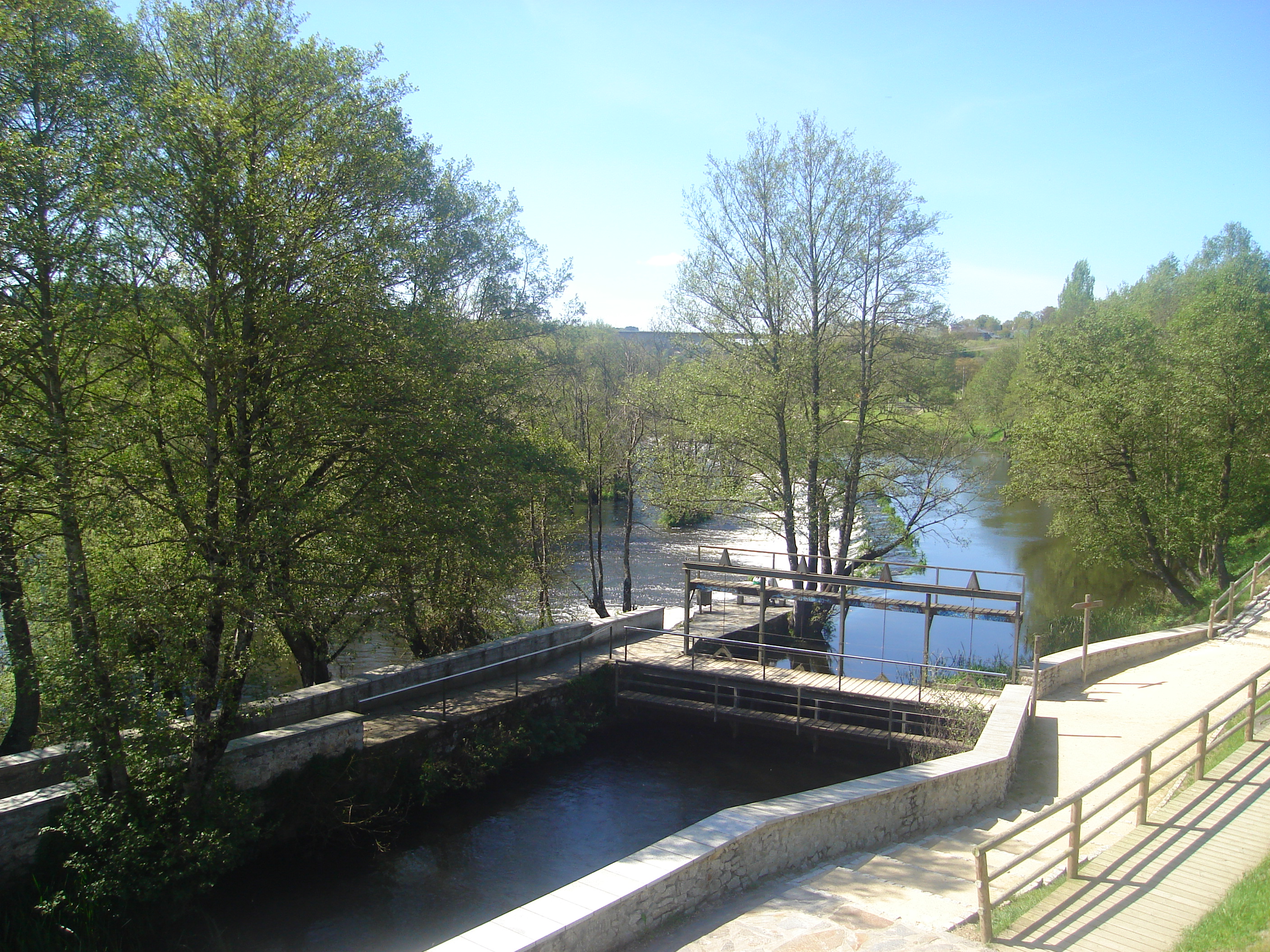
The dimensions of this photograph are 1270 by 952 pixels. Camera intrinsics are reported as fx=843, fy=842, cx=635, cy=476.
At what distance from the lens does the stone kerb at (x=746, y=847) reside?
212 inches

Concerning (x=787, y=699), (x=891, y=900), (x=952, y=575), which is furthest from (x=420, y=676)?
(x=952, y=575)

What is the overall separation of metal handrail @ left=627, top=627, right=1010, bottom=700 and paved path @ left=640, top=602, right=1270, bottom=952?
415 centimetres

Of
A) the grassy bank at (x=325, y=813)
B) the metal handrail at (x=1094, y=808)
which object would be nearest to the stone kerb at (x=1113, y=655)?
the metal handrail at (x=1094, y=808)

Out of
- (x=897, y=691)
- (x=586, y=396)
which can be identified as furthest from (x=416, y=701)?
(x=586, y=396)

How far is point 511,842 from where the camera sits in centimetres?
1128

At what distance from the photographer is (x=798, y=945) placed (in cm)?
539

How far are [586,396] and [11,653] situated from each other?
19606mm

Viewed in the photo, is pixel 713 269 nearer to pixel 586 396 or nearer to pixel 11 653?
pixel 586 396

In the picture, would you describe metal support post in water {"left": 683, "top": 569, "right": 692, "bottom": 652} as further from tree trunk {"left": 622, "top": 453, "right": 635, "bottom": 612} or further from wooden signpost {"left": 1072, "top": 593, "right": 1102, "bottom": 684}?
wooden signpost {"left": 1072, "top": 593, "right": 1102, "bottom": 684}

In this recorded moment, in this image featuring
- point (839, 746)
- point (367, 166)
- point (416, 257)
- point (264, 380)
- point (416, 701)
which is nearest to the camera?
point (264, 380)

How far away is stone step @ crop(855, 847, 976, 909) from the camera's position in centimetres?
668

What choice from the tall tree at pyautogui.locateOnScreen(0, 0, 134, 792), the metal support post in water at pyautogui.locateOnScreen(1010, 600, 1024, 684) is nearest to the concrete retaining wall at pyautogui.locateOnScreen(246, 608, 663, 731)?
the tall tree at pyautogui.locateOnScreen(0, 0, 134, 792)

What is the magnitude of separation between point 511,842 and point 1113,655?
10.8 meters

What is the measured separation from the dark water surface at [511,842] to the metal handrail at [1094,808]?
17.3 feet
